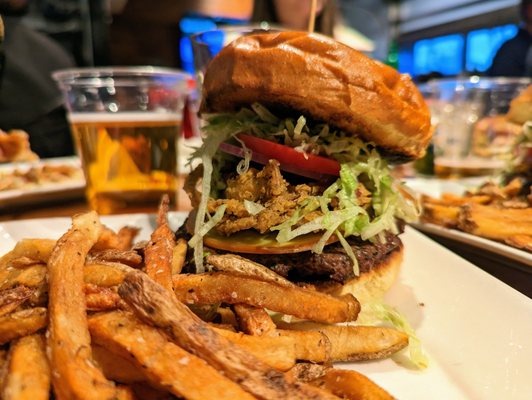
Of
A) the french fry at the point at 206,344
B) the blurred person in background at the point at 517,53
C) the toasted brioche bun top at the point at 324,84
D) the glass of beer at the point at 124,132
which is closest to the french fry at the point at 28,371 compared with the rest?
the french fry at the point at 206,344

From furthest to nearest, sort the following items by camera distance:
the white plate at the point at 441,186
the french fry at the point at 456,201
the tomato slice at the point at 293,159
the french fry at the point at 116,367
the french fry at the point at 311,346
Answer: the white plate at the point at 441,186, the french fry at the point at 456,201, the tomato slice at the point at 293,159, the french fry at the point at 311,346, the french fry at the point at 116,367

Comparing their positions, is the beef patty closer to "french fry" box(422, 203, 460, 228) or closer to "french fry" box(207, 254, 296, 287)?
"french fry" box(207, 254, 296, 287)

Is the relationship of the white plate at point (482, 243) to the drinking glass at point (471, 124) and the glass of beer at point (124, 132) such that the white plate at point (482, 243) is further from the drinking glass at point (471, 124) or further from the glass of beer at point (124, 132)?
the drinking glass at point (471, 124)

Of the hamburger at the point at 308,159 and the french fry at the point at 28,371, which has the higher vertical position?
the hamburger at the point at 308,159

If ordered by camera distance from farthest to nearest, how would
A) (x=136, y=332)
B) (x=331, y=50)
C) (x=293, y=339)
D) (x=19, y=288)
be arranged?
(x=331, y=50), (x=19, y=288), (x=293, y=339), (x=136, y=332)

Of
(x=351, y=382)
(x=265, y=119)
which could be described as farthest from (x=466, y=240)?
(x=351, y=382)

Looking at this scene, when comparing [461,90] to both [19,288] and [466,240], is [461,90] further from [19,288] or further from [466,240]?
[19,288]
